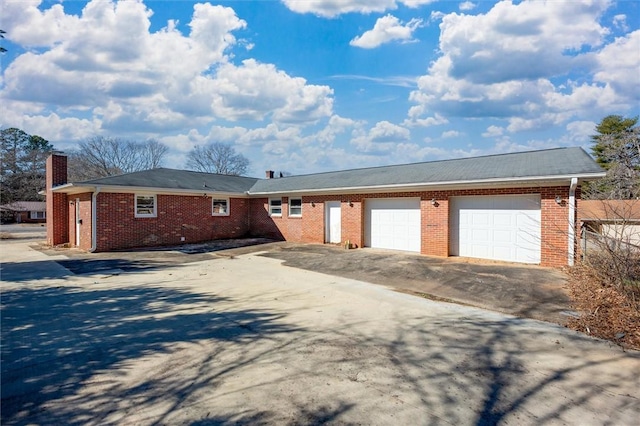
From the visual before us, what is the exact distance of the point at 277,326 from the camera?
518 centimetres

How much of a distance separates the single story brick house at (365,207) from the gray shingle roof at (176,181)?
69mm

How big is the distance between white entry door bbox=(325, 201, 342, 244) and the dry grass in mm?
9550

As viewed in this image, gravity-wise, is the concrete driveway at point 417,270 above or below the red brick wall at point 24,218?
below

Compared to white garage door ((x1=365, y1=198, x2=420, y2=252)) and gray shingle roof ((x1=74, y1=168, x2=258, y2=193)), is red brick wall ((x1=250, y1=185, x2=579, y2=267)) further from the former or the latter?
gray shingle roof ((x1=74, y1=168, x2=258, y2=193))

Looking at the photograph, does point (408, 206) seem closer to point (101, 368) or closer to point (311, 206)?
point (311, 206)

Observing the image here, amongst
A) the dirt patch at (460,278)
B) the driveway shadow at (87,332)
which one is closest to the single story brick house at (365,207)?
the dirt patch at (460,278)

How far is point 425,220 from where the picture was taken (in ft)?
40.6

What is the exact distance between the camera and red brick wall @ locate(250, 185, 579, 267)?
32.0 feet

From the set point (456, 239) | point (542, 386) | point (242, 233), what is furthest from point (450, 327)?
point (242, 233)

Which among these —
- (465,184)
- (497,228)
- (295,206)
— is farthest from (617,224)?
(295,206)

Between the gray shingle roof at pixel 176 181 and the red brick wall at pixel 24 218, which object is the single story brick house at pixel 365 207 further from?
the red brick wall at pixel 24 218

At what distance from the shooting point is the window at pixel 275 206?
59.6 feet

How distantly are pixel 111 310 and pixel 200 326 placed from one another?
2021mm

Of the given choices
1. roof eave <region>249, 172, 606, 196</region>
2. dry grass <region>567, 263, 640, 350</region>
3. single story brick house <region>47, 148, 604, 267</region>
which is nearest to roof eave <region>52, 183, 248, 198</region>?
single story brick house <region>47, 148, 604, 267</region>
